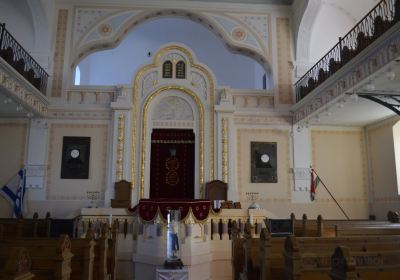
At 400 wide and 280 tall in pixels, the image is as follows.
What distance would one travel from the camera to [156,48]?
17.6 meters

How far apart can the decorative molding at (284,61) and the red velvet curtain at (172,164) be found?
3.29 m

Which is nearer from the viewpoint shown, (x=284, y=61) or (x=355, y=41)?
(x=355, y=41)

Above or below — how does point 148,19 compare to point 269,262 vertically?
above

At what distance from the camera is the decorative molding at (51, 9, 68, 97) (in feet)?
41.2

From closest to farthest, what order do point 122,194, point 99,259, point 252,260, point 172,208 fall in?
point 252,260, point 99,259, point 172,208, point 122,194

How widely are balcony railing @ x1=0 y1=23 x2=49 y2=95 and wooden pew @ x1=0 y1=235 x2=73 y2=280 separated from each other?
6230 millimetres

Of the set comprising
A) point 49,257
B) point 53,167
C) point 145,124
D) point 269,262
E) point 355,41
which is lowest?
point 269,262

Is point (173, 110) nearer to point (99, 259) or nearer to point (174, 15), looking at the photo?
point (174, 15)

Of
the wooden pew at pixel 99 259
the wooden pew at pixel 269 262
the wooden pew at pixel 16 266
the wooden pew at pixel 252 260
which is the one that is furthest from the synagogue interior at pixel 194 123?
the wooden pew at pixel 16 266

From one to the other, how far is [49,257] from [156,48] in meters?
14.5

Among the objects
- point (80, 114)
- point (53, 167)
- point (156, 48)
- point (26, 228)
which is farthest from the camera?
point (156, 48)

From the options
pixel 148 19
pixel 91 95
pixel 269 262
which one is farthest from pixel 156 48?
pixel 269 262

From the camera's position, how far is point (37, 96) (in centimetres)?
1141

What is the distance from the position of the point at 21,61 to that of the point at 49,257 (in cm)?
782
